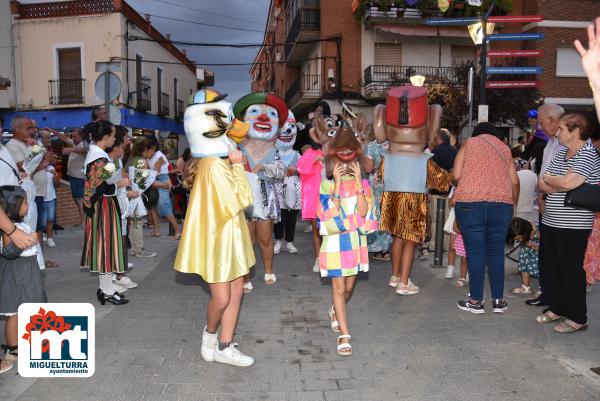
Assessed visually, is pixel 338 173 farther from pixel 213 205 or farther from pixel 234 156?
pixel 213 205

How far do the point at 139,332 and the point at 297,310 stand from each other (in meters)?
1.52

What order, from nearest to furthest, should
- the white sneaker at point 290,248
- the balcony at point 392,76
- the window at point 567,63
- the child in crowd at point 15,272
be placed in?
the child in crowd at point 15,272, the white sneaker at point 290,248, the balcony at point 392,76, the window at point 567,63

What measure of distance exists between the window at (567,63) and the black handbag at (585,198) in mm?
19953

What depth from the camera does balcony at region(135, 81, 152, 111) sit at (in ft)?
74.9

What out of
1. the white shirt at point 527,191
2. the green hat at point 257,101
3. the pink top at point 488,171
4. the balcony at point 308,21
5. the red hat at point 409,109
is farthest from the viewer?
the balcony at point 308,21

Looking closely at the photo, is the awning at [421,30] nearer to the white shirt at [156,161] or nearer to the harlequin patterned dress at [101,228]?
the white shirt at [156,161]

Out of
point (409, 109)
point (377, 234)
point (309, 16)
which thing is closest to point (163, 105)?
point (309, 16)

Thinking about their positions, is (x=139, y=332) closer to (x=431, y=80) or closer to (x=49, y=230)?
(x=49, y=230)

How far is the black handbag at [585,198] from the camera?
12.5 ft

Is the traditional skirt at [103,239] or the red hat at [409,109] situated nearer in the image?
the traditional skirt at [103,239]

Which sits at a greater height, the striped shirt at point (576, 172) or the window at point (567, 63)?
the window at point (567, 63)

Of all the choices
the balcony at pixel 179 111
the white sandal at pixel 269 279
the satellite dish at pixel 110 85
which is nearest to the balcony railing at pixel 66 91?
the balcony at pixel 179 111

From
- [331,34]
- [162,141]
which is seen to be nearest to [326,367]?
[331,34]

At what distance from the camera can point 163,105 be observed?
88.7ft
